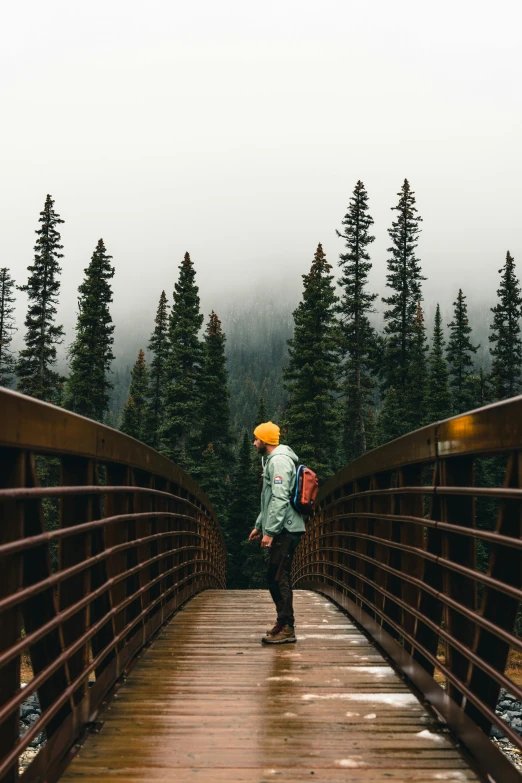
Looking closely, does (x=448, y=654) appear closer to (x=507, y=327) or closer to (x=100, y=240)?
(x=100, y=240)

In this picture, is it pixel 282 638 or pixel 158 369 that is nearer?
pixel 282 638

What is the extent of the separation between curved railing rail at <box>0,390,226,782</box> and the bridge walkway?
201mm

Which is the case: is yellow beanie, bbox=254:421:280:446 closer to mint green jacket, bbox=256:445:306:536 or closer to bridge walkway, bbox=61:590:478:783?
mint green jacket, bbox=256:445:306:536

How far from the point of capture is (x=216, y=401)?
6594 centimetres

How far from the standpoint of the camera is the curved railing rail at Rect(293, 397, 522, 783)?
Answer: 275 centimetres

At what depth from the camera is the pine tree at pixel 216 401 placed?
211 ft

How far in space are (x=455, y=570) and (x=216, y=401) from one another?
6289cm

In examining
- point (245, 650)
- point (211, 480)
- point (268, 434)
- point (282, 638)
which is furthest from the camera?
point (211, 480)

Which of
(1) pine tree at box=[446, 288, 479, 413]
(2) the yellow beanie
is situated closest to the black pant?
(2) the yellow beanie

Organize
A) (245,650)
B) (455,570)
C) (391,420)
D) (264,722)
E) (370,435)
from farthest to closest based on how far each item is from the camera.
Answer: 1. (391,420)
2. (370,435)
3. (245,650)
4. (264,722)
5. (455,570)

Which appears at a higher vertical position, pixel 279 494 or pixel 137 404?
pixel 137 404

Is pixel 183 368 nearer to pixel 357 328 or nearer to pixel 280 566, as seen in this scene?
pixel 357 328

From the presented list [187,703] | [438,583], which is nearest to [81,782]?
[187,703]

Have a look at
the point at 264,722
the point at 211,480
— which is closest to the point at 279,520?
the point at 264,722
